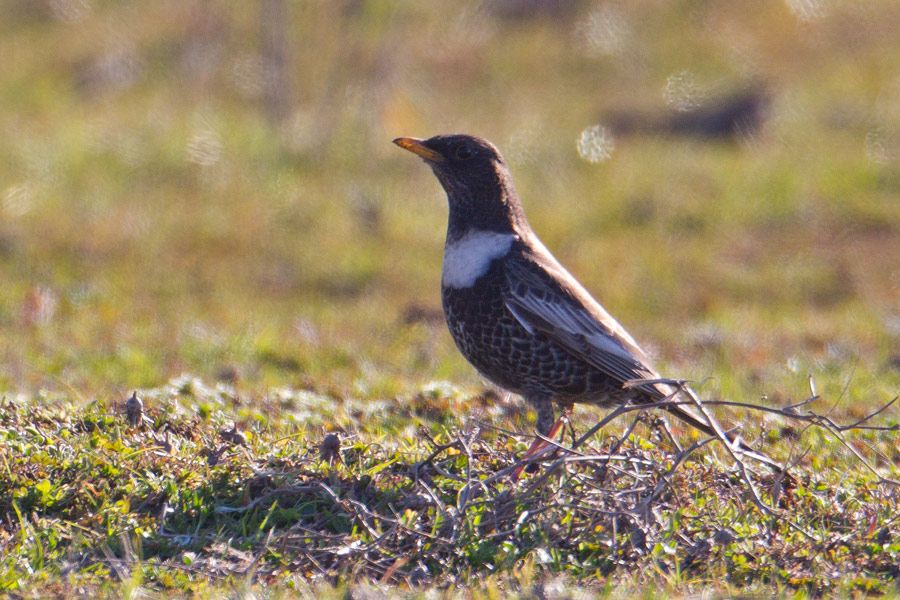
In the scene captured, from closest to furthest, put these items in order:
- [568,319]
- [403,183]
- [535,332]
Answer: [535,332] < [568,319] < [403,183]

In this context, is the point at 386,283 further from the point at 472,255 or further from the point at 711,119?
the point at 711,119

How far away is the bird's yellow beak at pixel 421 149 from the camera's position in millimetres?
6488

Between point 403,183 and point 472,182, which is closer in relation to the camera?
point 472,182

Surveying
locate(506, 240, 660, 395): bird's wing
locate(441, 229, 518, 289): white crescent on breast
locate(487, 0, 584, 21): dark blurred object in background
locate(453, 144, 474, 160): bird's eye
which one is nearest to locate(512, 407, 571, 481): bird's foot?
locate(506, 240, 660, 395): bird's wing

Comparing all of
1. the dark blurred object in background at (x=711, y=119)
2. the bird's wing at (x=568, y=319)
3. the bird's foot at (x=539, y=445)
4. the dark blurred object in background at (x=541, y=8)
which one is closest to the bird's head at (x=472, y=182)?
the bird's wing at (x=568, y=319)

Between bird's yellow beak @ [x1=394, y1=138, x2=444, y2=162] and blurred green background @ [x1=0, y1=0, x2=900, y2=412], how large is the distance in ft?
4.61

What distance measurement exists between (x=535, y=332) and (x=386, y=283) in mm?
5202

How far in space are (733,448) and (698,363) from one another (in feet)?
13.1

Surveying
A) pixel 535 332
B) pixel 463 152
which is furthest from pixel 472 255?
pixel 463 152

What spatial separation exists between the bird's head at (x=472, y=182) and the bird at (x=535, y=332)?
6 cm

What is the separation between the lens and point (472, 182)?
6418mm

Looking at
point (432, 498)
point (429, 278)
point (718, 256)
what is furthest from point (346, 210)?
point (432, 498)

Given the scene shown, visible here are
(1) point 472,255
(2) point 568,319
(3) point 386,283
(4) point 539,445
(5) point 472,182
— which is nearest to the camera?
(4) point 539,445

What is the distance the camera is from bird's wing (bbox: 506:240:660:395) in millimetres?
5805
